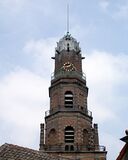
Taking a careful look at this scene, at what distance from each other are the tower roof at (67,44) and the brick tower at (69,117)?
346 millimetres

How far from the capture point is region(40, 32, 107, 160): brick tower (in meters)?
60.7

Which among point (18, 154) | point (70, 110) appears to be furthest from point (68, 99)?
point (18, 154)

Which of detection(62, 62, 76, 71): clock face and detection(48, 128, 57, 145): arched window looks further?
detection(62, 62, 76, 71): clock face

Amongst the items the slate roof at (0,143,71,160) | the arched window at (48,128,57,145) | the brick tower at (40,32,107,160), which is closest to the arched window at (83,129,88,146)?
the brick tower at (40,32,107,160)

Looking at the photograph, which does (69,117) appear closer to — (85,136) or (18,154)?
(85,136)

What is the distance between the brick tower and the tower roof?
0.35 m

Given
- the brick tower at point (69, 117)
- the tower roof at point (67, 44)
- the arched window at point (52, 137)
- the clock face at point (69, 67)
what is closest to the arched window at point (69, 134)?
the brick tower at point (69, 117)

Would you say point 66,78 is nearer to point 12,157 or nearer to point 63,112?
point 63,112

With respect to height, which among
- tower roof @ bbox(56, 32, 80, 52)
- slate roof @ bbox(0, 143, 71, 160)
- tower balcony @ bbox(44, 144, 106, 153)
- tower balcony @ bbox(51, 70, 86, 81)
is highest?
tower roof @ bbox(56, 32, 80, 52)

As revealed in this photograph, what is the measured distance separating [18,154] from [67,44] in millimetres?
48815

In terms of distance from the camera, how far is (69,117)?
209 ft

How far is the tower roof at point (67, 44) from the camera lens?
7156cm

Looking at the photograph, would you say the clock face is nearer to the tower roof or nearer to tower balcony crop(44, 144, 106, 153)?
the tower roof

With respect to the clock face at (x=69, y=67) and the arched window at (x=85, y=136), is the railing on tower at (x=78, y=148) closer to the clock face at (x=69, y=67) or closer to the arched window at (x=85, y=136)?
the arched window at (x=85, y=136)
